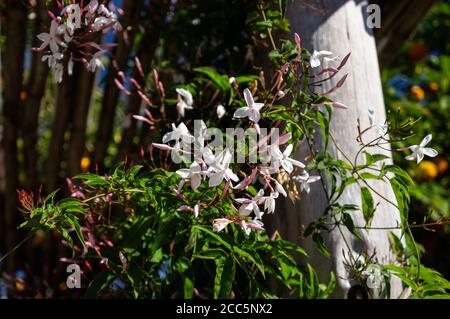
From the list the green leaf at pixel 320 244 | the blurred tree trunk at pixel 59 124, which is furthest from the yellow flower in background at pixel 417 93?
the green leaf at pixel 320 244

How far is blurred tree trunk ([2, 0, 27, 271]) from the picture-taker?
180cm

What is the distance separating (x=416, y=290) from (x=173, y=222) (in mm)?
471

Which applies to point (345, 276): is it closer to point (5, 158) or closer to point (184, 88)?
point (184, 88)

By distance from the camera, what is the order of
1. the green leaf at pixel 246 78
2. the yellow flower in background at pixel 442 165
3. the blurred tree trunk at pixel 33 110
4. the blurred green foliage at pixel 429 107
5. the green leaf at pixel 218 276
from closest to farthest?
the green leaf at pixel 218 276 → the green leaf at pixel 246 78 → the blurred tree trunk at pixel 33 110 → the blurred green foliage at pixel 429 107 → the yellow flower in background at pixel 442 165

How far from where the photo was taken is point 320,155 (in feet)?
4.23

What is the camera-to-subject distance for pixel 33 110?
2014mm

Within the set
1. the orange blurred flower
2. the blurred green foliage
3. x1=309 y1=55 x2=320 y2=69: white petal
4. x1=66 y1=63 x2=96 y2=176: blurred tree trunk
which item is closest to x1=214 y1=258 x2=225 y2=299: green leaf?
x1=309 y1=55 x2=320 y2=69: white petal

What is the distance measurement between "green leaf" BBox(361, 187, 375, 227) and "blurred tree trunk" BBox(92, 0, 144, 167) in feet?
2.43

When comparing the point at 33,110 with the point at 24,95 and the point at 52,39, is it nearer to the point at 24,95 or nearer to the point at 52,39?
the point at 24,95

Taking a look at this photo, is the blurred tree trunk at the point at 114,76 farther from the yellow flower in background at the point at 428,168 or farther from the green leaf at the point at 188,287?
the yellow flower in background at the point at 428,168

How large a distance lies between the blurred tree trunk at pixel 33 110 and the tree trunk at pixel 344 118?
78 cm

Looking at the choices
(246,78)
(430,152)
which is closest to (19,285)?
(246,78)

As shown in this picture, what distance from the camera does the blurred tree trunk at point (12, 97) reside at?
5.90 ft
